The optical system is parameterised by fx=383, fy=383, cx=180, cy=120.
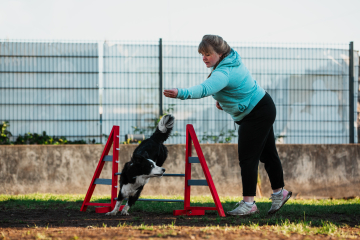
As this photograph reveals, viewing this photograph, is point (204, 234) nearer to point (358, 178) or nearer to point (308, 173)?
point (308, 173)

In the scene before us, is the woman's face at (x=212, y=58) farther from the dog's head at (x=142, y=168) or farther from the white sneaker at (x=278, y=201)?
the white sneaker at (x=278, y=201)

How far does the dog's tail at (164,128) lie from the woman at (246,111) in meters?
1.05

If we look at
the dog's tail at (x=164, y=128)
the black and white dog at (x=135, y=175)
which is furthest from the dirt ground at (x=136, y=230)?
the dog's tail at (x=164, y=128)

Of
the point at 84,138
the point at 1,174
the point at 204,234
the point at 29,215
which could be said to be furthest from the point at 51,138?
the point at 204,234

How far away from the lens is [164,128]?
455 cm

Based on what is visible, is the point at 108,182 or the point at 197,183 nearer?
the point at 197,183

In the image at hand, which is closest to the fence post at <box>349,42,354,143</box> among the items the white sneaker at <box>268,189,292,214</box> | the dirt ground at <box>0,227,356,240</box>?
the white sneaker at <box>268,189,292,214</box>

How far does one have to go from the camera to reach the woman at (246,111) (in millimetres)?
3381

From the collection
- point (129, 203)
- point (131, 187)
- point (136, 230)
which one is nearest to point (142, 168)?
point (131, 187)

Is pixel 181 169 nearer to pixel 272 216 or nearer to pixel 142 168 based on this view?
pixel 142 168

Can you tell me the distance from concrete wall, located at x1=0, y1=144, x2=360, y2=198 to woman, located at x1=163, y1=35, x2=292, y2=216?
3.03 metres

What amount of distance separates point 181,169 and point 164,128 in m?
2.41

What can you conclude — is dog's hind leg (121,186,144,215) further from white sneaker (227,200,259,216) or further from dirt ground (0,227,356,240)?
dirt ground (0,227,356,240)

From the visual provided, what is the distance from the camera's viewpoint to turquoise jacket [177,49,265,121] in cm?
318
